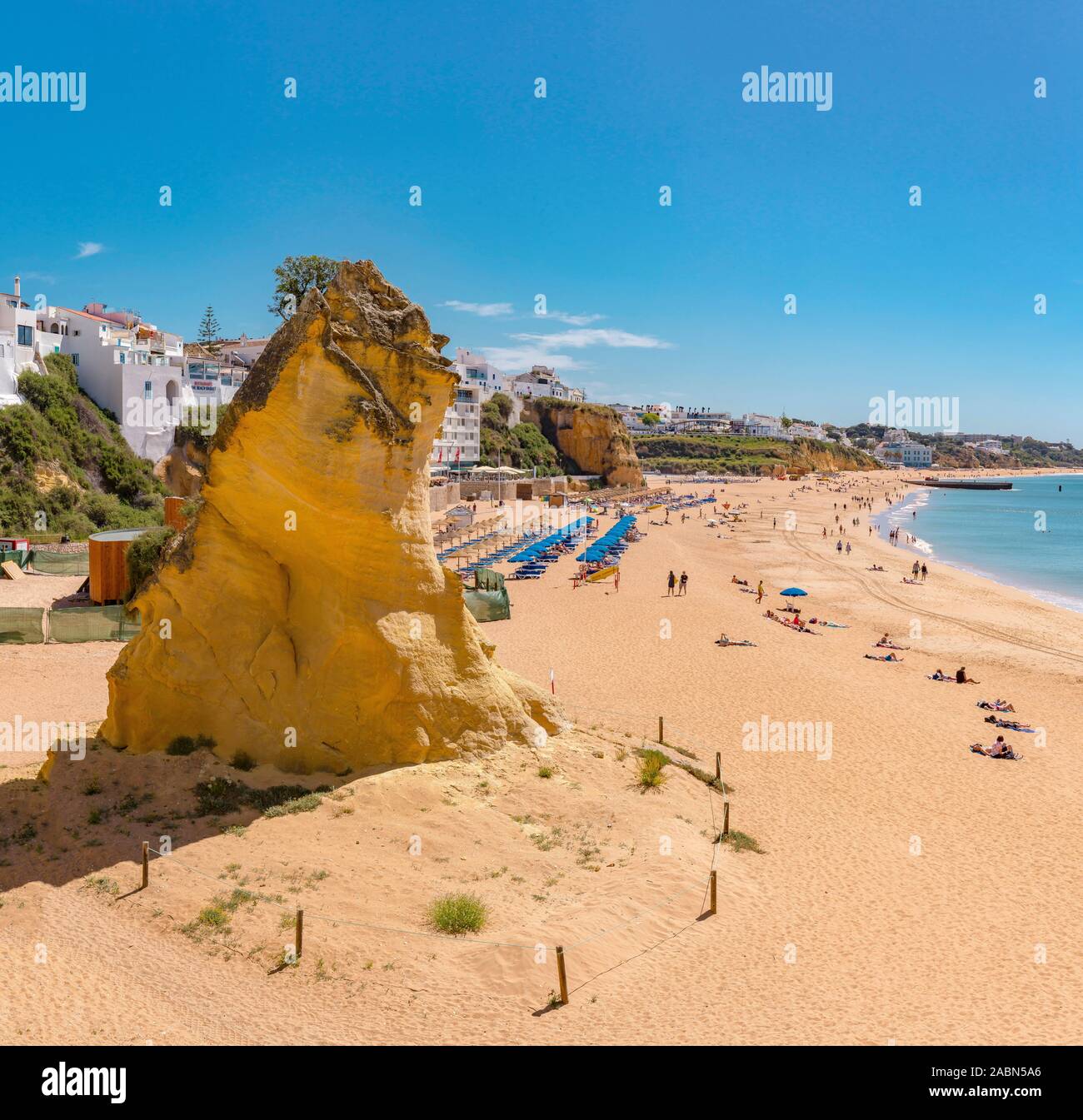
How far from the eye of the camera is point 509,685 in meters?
12.9

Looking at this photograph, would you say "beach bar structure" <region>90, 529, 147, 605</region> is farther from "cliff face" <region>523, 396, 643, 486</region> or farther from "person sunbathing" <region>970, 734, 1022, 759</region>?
"cliff face" <region>523, 396, 643, 486</region>

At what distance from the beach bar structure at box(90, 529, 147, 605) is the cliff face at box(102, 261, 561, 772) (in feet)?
45.4

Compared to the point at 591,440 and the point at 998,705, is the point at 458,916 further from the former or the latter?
the point at 591,440

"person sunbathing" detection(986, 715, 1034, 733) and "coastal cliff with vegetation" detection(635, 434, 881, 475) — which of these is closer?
"person sunbathing" detection(986, 715, 1034, 733)

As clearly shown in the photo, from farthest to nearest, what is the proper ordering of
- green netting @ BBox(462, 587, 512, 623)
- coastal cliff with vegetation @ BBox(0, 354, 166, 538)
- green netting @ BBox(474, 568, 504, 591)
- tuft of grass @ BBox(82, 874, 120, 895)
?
coastal cliff with vegetation @ BBox(0, 354, 166, 538) → green netting @ BBox(474, 568, 504, 591) → green netting @ BBox(462, 587, 512, 623) → tuft of grass @ BBox(82, 874, 120, 895)

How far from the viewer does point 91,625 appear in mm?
21078

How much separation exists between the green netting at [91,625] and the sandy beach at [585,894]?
3.50 metres

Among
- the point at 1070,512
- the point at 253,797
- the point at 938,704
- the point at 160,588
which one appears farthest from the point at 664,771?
the point at 1070,512

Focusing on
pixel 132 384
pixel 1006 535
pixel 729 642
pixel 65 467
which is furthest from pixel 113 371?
pixel 1006 535

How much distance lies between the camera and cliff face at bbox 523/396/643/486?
96438mm

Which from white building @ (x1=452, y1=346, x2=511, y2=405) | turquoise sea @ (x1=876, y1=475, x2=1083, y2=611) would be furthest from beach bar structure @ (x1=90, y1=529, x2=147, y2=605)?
white building @ (x1=452, y1=346, x2=511, y2=405)

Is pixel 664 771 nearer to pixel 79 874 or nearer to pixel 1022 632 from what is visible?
pixel 79 874

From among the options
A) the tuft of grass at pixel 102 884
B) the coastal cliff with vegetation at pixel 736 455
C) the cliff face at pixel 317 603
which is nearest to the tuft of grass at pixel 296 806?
the cliff face at pixel 317 603

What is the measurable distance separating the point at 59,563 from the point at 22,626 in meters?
9.87
